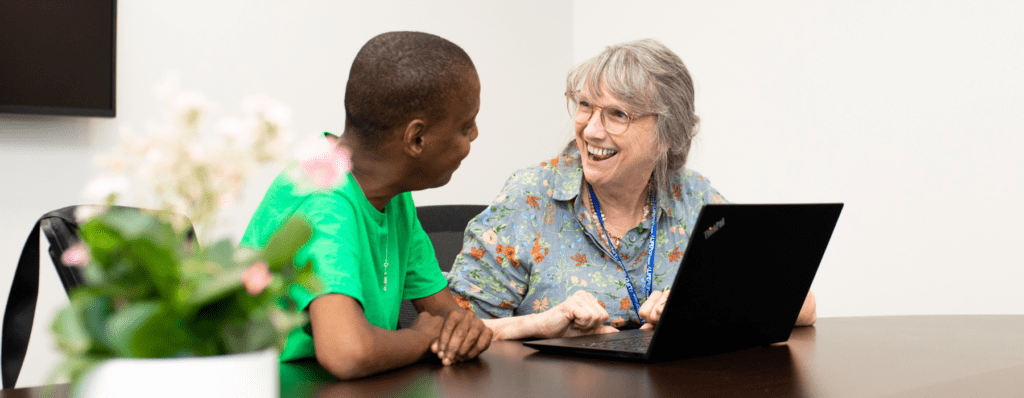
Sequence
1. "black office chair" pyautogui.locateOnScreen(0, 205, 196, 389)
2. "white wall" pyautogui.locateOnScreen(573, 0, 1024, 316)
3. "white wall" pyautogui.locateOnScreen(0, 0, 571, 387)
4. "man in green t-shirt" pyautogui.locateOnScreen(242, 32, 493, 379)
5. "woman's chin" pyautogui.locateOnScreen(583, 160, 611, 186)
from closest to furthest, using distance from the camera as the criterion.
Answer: "black office chair" pyautogui.locateOnScreen(0, 205, 196, 389) → "man in green t-shirt" pyautogui.locateOnScreen(242, 32, 493, 379) → "woman's chin" pyautogui.locateOnScreen(583, 160, 611, 186) → "white wall" pyautogui.locateOnScreen(0, 0, 571, 387) → "white wall" pyautogui.locateOnScreen(573, 0, 1024, 316)

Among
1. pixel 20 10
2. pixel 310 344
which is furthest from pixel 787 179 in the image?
pixel 20 10

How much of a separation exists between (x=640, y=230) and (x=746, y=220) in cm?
77

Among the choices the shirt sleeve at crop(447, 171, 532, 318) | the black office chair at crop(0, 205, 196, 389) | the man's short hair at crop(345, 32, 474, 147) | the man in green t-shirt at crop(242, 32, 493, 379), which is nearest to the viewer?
the black office chair at crop(0, 205, 196, 389)

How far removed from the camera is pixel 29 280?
0.89m

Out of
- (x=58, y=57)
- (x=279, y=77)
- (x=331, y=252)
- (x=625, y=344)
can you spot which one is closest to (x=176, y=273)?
(x=331, y=252)

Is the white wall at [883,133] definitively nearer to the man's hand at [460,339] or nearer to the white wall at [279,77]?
the white wall at [279,77]

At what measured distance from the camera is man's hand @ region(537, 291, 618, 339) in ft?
4.37

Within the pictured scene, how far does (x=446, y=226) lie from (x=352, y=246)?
4.25 feet

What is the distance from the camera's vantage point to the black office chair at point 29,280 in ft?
2.65

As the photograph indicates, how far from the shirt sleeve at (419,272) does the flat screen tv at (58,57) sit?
144cm

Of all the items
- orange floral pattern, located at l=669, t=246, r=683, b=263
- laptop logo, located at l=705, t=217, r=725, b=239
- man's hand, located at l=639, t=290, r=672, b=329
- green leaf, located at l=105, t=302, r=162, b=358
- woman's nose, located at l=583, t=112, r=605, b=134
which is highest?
woman's nose, located at l=583, t=112, r=605, b=134

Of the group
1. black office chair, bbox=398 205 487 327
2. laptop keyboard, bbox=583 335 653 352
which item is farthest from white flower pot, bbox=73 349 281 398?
black office chair, bbox=398 205 487 327

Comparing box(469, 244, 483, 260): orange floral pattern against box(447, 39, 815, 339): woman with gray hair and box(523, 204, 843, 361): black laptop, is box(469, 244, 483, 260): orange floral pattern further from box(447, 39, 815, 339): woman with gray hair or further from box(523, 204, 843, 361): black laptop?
box(523, 204, 843, 361): black laptop

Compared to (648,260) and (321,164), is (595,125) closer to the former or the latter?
(648,260)
